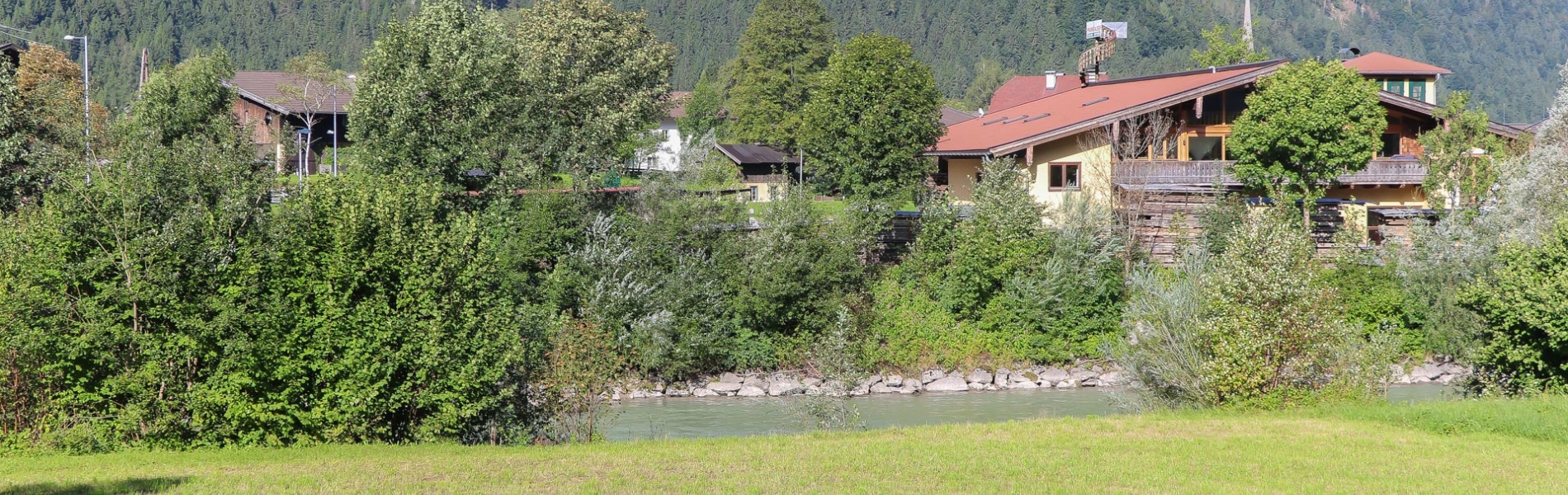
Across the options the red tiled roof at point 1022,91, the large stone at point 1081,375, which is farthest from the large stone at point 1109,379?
the red tiled roof at point 1022,91

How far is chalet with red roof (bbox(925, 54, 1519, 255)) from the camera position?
35031 mm

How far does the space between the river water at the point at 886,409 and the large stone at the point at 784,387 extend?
1.50 ft

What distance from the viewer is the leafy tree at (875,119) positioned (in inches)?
1302

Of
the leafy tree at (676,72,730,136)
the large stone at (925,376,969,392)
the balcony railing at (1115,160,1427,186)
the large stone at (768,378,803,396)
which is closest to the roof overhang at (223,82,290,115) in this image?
the leafy tree at (676,72,730,136)

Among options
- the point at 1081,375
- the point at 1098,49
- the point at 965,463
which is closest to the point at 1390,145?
the point at 1098,49

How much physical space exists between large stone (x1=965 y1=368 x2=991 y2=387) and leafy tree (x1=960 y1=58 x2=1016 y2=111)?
65146 mm

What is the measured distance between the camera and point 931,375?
30.9 meters

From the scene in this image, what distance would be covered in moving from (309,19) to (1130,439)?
12135 cm

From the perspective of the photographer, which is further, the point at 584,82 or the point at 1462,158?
the point at 584,82

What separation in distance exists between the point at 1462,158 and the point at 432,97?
27.1 m

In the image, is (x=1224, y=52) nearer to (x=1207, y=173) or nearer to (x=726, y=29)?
(x=1207, y=173)

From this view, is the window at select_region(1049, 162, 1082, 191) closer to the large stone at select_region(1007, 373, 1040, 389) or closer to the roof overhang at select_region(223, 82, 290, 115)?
the large stone at select_region(1007, 373, 1040, 389)

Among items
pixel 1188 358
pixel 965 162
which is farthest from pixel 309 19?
pixel 1188 358

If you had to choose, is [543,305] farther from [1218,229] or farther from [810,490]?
[1218,229]
